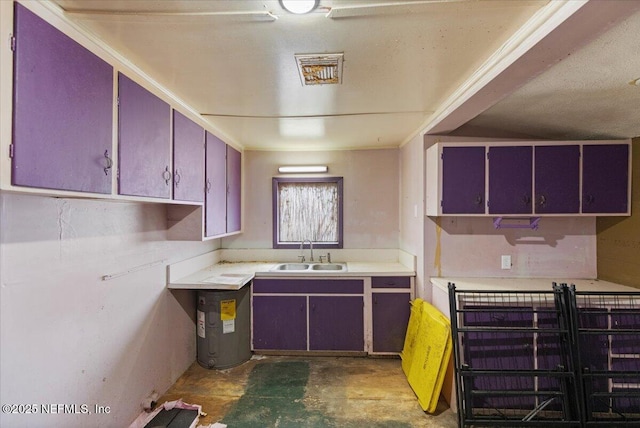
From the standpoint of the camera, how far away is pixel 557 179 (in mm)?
2410

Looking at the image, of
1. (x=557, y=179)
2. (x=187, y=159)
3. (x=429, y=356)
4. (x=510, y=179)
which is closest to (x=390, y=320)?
(x=429, y=356)

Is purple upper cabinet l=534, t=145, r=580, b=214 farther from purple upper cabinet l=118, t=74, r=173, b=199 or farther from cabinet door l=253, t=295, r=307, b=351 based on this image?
purple upper cabinet l=118, t=74, r=173, b=199

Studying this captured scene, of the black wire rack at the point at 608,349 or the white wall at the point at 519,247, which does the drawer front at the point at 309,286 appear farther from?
the black wire rack at the point at 608,349

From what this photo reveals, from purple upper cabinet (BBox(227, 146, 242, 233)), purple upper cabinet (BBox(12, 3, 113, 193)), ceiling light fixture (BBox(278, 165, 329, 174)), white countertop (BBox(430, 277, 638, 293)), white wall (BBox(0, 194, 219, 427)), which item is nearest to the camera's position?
purple upper cabinet (BBox(12, 3, 113, 193))

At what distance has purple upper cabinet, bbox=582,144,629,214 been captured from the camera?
2371 mm

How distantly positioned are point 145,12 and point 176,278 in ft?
6.76

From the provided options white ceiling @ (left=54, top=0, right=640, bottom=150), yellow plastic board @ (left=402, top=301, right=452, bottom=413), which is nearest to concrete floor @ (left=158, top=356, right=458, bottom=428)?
yellow plastic board @ (left=402, top=301, right=452, bottom=413)

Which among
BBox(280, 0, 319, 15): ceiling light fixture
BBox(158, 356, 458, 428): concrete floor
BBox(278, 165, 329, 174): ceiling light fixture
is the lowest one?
BBox(158, 356, 458, 428): concrete floor

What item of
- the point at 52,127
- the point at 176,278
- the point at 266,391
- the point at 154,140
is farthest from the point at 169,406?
A: the point at 52,127

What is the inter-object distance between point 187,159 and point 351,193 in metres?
1.99

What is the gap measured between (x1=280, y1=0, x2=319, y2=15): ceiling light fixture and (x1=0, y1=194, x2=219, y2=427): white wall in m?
1.39

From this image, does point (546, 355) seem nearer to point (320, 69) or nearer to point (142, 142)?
point (320, 69)

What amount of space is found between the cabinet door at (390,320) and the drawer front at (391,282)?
9 cm

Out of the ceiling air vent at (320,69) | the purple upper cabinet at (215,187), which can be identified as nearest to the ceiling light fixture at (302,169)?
the purple upper cabinet at (215,187)
